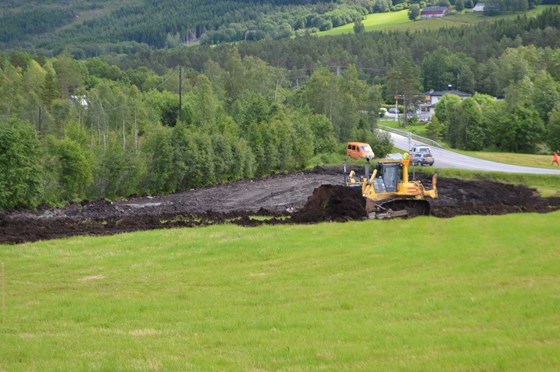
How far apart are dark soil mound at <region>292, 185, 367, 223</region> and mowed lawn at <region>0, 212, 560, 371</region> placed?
2512 millimetres

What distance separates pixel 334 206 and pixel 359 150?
153 ft

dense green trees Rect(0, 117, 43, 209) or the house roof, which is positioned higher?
dense green trees Rect(0, 117, 43, 209)

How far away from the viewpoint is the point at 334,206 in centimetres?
3722

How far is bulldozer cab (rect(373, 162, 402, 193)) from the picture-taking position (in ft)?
125

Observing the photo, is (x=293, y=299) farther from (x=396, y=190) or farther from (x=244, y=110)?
(x=244, y=110)

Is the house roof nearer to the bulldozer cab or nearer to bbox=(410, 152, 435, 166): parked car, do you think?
bbox=(410, 152, 435, 166): parked car

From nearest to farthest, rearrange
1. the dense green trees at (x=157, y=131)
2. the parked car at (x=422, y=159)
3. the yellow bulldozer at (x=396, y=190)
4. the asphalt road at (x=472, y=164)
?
the yellow bulldozer at (x=396, y=190) → the dense green trees at (x=157, y=131) → the asphalt road at (x=472, y=164) → the parked car at (x=422, y=159)

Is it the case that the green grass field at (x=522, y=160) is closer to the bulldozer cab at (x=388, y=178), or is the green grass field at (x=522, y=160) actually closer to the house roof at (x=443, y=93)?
the bulldozer cab at (x=388, y=178)

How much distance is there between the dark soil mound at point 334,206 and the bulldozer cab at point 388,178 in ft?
4.37

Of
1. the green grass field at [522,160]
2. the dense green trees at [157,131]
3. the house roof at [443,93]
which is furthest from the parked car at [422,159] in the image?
the house roof at [443,93]

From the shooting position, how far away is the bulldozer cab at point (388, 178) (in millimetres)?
38188

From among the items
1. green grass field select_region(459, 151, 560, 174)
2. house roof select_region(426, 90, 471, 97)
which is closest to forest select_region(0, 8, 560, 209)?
house roof select_region(426, 90, 471, 97)

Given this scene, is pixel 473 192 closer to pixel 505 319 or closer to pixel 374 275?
pixel 374 275

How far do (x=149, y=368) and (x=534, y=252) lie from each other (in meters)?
15.2
